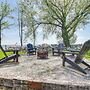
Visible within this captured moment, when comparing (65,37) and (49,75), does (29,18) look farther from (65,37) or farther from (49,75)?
(49,75)

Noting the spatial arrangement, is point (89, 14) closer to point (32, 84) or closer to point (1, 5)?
point (1, 5)

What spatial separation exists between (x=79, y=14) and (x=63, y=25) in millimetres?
2292

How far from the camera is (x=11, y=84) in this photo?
21.9 feet

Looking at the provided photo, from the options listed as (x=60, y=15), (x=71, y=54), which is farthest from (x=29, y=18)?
(x=71, y=54)

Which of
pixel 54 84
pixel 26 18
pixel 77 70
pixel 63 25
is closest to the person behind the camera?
pixel 54 84

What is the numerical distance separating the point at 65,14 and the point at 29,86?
23.2m

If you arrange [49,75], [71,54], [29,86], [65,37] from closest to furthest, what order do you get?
[29,86]
[49,75]
[71,54]
[65,37]

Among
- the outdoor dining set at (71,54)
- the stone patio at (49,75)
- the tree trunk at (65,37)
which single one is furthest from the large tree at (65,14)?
the stone patio at (49,75)

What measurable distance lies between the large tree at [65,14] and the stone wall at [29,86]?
21768 mm

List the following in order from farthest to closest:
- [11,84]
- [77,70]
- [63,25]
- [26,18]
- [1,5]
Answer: [1,5] < [26,18] < [63,25] < [77,70] < [11,84]

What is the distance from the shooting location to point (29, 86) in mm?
6406

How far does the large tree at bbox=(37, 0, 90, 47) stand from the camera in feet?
94.9

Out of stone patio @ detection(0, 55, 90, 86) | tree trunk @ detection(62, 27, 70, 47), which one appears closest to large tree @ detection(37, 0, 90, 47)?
tree trunk @ detection(62, 27, 70, 47)

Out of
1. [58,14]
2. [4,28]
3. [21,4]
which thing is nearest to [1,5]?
[4,28]
